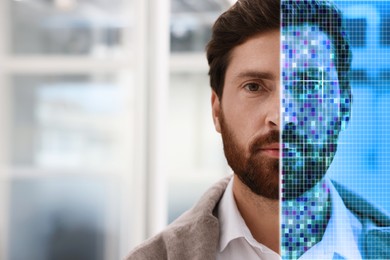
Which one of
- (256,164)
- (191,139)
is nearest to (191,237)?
(256,164)

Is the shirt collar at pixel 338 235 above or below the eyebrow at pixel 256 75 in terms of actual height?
below

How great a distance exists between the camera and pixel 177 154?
3713 mm

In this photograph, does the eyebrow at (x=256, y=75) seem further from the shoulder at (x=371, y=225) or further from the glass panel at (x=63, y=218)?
the glass panel at (x=63, y=218)

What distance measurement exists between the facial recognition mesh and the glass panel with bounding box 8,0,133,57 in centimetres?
262

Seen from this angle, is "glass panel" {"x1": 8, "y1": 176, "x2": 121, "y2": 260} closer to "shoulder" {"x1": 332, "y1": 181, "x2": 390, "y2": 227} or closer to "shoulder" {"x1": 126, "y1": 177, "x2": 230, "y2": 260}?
"shoulder" {"x1": 126, "y1": 177, "x2": 230, "y2": 260}

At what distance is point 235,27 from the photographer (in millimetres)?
749

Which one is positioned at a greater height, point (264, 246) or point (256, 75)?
point (256, 75)

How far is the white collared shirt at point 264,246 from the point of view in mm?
557

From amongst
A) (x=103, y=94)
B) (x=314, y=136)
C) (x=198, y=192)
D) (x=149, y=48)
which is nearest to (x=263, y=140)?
(x=314, y=136)

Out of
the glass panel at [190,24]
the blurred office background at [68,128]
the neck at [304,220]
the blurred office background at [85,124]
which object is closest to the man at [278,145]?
the neck at [304,220]

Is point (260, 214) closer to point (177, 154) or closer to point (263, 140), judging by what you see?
point (263, 140)

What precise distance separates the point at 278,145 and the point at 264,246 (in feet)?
0.66

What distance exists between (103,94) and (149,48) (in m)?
0.52

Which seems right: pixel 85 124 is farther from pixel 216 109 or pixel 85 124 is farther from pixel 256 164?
pixel 256 164
